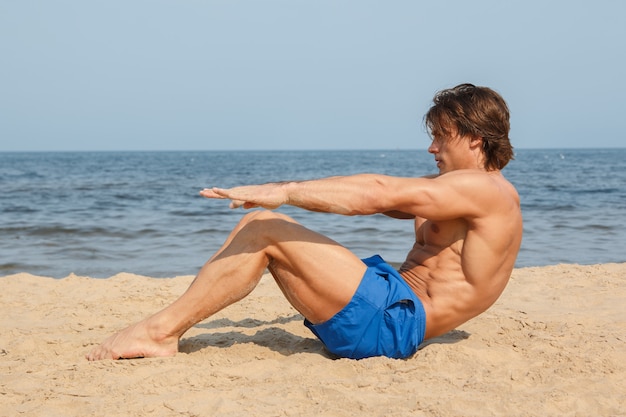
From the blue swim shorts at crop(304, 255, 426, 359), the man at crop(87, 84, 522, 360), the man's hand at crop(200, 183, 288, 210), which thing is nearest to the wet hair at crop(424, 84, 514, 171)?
the man at crop(87, 84, 522, 360)

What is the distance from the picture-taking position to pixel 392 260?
26.4 feet

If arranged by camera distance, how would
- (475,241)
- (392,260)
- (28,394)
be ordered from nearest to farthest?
(28,394) → (475,241) → (392,260)

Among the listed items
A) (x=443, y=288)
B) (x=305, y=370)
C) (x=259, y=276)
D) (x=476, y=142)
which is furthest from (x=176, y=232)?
(x=476, y=142)

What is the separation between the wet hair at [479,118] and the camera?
3.53 metres

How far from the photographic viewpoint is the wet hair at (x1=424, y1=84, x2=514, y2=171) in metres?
3.53

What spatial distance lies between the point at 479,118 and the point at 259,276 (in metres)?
1.44

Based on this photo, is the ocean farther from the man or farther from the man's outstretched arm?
the man's outstretched arm

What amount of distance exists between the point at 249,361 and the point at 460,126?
1.72 metres

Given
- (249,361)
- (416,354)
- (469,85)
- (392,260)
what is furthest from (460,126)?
(392,260)

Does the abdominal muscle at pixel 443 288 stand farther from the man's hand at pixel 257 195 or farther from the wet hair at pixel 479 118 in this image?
the man's hand at pixel 257 195

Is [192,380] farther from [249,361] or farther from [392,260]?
[392,260]

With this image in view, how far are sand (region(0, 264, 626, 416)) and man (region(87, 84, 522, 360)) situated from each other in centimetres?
17

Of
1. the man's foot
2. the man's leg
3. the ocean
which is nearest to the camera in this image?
the man's leg

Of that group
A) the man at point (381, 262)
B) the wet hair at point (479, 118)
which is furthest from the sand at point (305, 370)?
the wet hair at point (479, 118)
